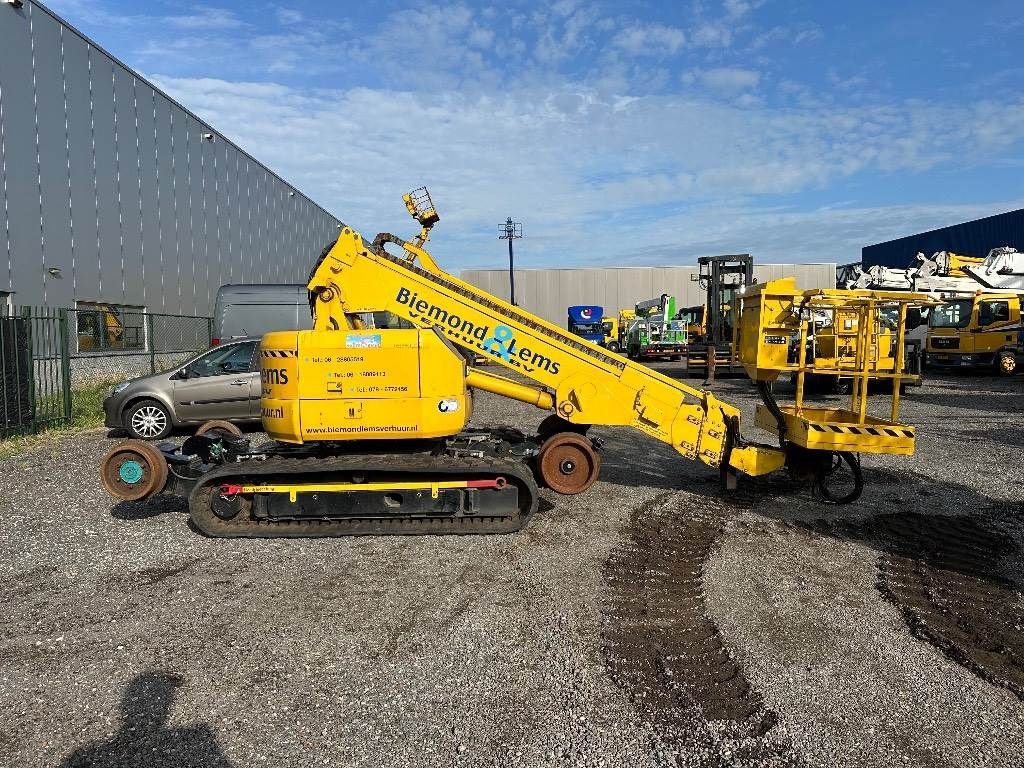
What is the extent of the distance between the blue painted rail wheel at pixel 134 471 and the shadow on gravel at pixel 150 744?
294cm

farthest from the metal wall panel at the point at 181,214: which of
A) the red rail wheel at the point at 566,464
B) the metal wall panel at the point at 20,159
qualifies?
the red rail wheel at the point at 566,464

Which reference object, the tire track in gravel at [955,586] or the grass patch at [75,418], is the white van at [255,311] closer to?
the grass patch at [75,418]

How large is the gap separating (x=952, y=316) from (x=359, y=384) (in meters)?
21.4

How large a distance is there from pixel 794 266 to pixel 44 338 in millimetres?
56757

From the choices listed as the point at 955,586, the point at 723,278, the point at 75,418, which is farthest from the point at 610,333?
the point at 955,586

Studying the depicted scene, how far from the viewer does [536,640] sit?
4.10 meters

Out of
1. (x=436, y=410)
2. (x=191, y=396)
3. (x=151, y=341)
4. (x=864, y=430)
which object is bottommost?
(x=191, y=396)

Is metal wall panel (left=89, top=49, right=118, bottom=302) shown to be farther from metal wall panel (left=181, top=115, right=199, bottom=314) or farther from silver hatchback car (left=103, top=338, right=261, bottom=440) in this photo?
silver hatchback car (left=103, top=338, right=261, bottom=440)

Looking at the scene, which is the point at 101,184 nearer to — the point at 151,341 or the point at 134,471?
the point at 151,341

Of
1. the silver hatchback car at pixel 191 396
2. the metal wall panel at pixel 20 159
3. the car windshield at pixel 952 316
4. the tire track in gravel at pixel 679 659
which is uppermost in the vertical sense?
the metal wall panel at pixel 20 159

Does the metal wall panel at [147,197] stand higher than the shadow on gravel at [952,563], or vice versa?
the metal wall panel at [147,197]

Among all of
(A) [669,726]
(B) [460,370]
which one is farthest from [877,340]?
(A) [669,726]

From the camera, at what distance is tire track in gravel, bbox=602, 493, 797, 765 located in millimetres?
3182

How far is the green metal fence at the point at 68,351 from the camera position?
35.4ft
